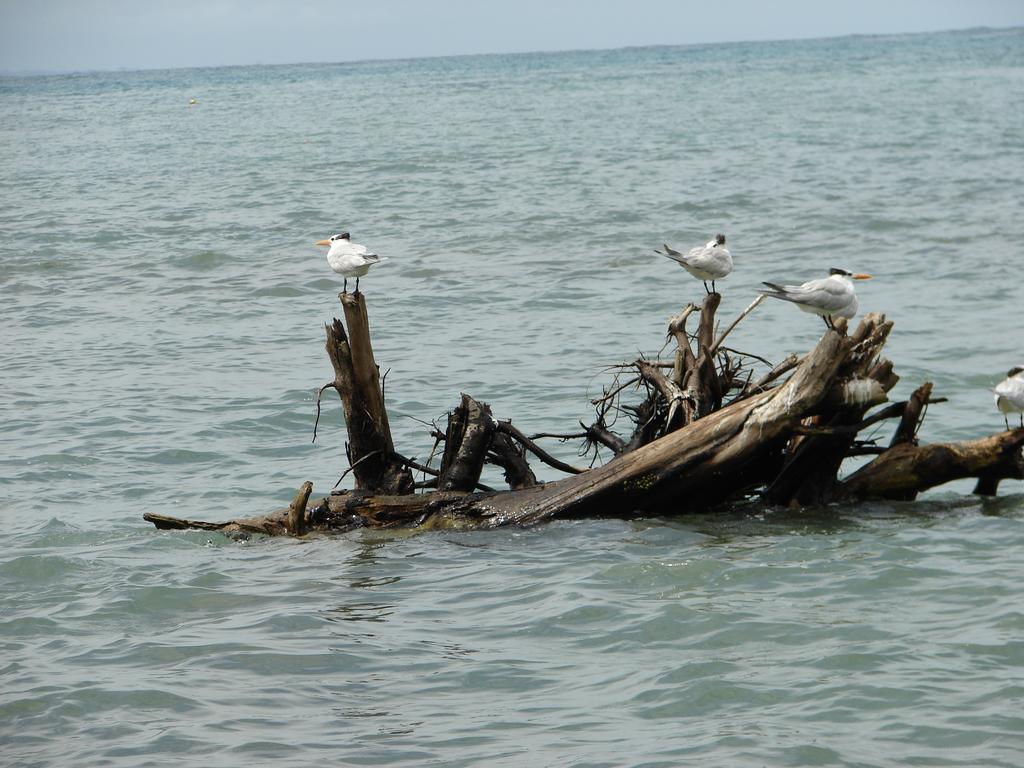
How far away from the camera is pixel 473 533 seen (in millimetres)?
8094

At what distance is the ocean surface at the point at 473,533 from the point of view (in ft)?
19.2

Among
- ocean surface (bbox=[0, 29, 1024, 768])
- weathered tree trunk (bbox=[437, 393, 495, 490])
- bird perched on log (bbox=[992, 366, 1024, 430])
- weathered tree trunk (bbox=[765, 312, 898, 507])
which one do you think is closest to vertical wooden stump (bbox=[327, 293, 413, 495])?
weathered tree trunk (bbox=[437, 393, 495, 490])

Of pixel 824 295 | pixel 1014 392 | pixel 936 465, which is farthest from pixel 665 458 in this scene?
pixel 1014 392

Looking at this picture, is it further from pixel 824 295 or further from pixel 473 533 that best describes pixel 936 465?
pixel 473 533

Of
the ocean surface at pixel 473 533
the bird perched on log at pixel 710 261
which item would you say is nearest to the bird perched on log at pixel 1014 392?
the ocean surface at pixel 473 533

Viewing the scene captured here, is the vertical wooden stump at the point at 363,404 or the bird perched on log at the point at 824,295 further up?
the bird perched on log at the point at 824,295

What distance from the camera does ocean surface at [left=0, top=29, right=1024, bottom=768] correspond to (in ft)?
19.2

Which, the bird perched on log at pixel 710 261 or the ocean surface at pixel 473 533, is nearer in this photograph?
the ocean surface at pixel 473 533

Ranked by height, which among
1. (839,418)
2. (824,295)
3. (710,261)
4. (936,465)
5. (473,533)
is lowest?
(473,533)

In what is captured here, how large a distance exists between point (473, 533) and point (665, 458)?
1351 mm

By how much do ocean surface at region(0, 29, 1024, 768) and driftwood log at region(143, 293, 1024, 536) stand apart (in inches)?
6.7

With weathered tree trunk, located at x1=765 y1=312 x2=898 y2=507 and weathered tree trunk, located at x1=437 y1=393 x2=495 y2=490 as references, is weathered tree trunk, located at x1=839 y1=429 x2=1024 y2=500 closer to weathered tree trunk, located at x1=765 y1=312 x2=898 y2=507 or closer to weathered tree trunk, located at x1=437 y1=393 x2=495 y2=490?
weathered tree trunk, located at x1=765 y1=312 x2=898 y2=507

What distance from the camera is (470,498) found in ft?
26.8

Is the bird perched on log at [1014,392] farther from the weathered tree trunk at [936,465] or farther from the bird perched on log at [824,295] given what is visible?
the bird perched on log at [824,295]
